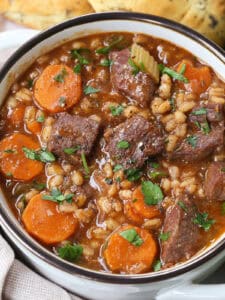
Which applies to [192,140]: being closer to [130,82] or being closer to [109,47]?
[130,82]

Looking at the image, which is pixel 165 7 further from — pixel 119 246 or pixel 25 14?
pixel 119 246

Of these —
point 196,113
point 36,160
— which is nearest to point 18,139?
point 36,160

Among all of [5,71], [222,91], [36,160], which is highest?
[222,91]

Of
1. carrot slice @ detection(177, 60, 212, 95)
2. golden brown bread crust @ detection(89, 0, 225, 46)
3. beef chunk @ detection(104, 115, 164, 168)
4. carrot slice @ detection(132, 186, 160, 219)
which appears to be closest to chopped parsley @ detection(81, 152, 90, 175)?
beef chunk @ detection(104, 115, 164, 168)

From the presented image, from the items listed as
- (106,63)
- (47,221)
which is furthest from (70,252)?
(106,63)

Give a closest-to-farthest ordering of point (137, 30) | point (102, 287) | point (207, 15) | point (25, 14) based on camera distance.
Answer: point (102, 287) < point (137, 30) < point (207, 15) < point (25, 14)

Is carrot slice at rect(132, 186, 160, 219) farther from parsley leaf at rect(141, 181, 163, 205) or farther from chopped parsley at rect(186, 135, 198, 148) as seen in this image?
chopped parsley at rect(186, 135, 198, 148)
